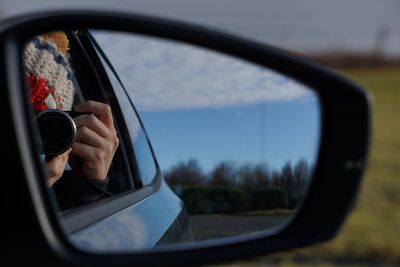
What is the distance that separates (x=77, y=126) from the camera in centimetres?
234

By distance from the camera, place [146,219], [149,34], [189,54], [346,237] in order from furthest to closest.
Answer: [346,237]
[146,219]
[189,54]
[149,34]

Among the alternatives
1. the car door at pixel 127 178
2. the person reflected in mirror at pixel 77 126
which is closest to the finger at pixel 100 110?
the person reflected in mirror at pixel 77 126

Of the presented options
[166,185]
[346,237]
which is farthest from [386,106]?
[166,185]

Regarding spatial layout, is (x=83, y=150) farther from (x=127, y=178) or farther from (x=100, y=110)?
(x=127, y=178)

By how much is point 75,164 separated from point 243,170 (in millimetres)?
492

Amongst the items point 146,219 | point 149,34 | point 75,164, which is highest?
point 149,34

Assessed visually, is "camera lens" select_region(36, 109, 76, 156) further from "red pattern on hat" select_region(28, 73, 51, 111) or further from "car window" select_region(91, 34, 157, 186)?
"car window" select_region(91, 34, 157, 186)

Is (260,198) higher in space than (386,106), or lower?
higher

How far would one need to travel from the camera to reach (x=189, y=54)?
2240mm

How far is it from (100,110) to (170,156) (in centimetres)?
26

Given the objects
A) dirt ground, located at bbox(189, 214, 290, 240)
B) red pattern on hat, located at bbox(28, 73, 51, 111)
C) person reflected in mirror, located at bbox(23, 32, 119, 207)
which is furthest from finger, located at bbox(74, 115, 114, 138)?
dirt ground, located at bbox(189, 214, 290, 240)

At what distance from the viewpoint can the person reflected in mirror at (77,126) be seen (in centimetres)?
227

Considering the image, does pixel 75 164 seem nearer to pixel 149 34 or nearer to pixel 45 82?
pixel 45 82

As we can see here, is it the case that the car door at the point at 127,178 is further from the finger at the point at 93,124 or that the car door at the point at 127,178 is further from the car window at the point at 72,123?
the finger at the point at 93,124
